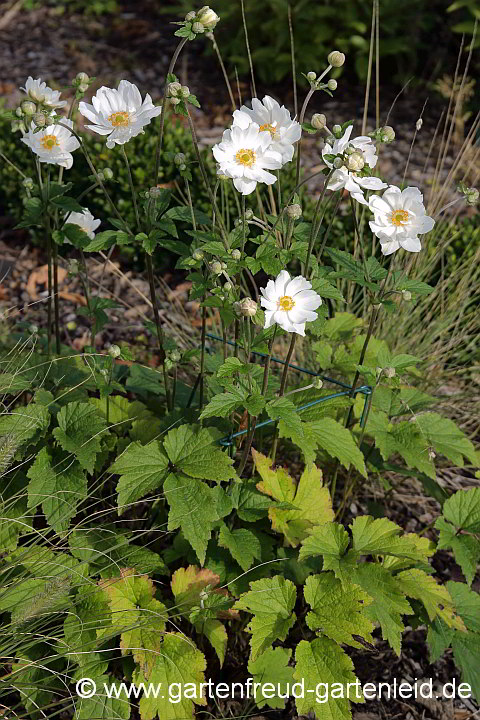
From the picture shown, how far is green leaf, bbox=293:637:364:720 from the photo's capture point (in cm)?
179

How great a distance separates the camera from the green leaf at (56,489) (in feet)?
6.45

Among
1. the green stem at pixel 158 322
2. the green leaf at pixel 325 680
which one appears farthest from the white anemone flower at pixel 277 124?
the green leaf at pixel 325 680

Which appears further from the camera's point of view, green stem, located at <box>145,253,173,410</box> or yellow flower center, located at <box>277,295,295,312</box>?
green stem, located at <box>145,253,173,410</box>

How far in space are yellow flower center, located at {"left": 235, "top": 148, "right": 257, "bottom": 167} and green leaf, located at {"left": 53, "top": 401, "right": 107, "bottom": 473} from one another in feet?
2.71

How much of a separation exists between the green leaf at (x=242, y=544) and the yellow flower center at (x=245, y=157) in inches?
39.8

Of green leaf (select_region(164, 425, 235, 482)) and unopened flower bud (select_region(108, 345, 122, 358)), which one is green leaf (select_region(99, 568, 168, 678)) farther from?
unopened flower bud (select_region(108, 345, 122, 358))

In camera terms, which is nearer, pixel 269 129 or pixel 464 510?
pixel 269 129

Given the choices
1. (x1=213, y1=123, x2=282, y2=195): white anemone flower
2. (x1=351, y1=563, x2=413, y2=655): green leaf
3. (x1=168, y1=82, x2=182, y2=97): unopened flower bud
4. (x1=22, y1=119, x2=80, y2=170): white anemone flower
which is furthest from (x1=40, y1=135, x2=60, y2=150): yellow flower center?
(x1=351, y1=563, x2=413, y2=655): green leaf

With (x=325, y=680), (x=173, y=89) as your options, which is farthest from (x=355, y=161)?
(x=325, y=680)

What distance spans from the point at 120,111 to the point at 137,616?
1.37 meters

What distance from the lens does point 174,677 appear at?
1.88 meters

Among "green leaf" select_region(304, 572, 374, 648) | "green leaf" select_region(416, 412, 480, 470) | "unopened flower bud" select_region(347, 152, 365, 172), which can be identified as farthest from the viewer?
"green leaf" select_region(416, 412, 480, 470)

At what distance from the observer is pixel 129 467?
6.47 ft

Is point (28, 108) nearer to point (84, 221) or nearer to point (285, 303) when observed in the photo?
point (84, 221)
